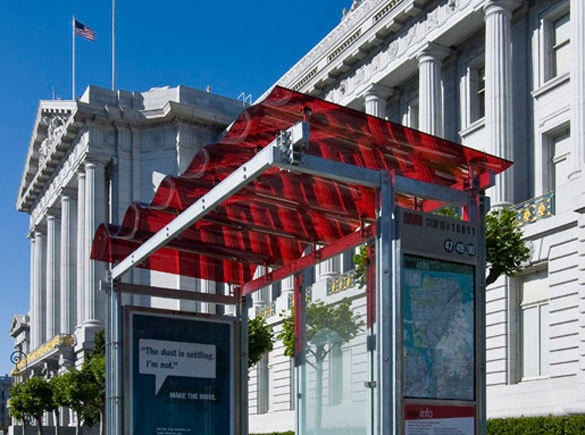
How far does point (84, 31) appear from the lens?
56.6 metres

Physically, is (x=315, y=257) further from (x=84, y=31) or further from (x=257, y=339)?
(x=84, y=31)

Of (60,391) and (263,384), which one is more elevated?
(263,384)

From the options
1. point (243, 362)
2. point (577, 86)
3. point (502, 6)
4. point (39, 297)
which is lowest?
point (243, 362)

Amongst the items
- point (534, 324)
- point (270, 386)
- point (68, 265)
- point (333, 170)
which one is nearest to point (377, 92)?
point (534, 324)

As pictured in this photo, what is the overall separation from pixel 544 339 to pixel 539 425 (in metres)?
3.31

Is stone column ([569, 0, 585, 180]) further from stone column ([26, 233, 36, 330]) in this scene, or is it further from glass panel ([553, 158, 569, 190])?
stone column ([26, 233, 36, 330])

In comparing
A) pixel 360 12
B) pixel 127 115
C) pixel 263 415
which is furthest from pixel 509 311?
pixel 127 115

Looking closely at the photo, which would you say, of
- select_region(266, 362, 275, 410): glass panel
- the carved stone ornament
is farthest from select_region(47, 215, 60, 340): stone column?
select_region(266, 362, 275, 410): glass panel

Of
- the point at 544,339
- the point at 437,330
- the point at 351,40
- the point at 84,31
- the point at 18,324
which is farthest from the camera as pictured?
the point at 18,324

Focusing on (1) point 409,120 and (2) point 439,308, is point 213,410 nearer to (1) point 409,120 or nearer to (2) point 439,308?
(2) point 439,308

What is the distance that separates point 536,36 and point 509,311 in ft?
28.8

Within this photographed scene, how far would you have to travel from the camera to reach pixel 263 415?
132ft

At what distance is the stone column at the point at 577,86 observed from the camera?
2327cm

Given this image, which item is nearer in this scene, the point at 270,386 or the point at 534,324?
the point at 534,324
